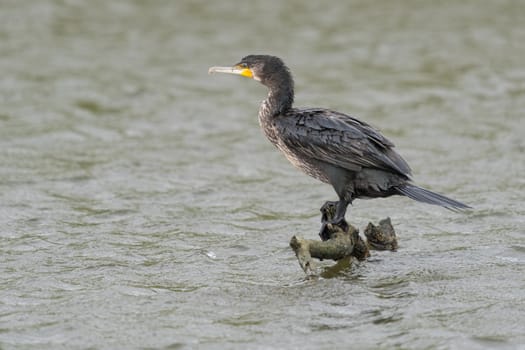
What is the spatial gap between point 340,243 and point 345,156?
78 cm

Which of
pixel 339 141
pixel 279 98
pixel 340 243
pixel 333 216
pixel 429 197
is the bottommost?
pixel 340 243

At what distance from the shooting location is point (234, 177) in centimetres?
1169

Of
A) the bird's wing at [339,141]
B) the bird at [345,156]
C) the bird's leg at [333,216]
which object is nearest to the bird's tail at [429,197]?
the bird at [345,156]

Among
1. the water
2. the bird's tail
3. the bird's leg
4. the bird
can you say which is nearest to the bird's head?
the bird

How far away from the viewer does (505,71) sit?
15484mm

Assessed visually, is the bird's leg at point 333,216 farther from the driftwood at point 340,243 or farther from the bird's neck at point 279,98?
the bird's neck at point 279,98

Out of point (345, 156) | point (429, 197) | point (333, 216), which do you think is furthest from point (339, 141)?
point (429, 197)

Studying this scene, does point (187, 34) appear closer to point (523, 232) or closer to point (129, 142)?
point (129, 142)

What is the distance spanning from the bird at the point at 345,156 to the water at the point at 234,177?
0.60 metres

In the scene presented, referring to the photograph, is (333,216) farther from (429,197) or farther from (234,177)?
(234,177)

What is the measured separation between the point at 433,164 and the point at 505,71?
403cm

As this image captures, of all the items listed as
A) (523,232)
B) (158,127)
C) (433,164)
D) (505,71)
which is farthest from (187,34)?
(523,232)

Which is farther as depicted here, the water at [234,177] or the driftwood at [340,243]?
the driftwood at [340,243]

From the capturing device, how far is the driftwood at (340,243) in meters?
7.68
